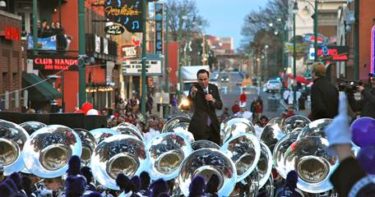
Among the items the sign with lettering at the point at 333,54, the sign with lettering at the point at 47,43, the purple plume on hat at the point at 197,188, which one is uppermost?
the sign with lettering at the point at 47,43

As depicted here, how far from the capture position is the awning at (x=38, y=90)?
2895cm

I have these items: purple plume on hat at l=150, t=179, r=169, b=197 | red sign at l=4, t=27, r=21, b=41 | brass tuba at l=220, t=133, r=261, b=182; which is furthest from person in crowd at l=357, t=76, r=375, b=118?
red sign at l=4, t=27, r=21, b=41

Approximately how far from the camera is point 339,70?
2554 inches

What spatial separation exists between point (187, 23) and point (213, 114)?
249ft

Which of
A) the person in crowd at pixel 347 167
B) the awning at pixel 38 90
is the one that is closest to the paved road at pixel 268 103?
the awning at pixel 38 90

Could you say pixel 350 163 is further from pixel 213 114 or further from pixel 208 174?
pixel 213 114

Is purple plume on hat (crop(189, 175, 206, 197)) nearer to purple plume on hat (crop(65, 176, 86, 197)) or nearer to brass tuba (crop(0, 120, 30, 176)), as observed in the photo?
purple plume on hat (crop(65, 176, 86, 197))

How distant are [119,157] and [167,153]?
0.74 meters

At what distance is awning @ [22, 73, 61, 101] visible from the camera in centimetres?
2895

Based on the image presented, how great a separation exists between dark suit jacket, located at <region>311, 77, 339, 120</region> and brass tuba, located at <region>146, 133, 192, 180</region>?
1.61 m

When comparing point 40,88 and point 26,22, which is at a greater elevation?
point 26,22

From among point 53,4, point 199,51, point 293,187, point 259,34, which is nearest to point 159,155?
point 293,187

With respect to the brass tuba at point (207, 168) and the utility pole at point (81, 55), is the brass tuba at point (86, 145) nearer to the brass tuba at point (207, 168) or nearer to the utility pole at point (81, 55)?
the brass tuba at point (207, 168)

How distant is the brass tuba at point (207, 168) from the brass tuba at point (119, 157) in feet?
2.56
